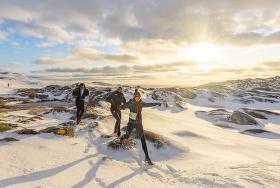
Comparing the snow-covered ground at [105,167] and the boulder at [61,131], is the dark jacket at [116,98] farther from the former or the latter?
the boulder at [61,131]

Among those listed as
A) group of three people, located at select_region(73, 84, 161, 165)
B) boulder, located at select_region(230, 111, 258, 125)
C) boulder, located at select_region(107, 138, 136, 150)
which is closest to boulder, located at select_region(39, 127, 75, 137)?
group of three people, located at select_region(73, 84, 161, 165)

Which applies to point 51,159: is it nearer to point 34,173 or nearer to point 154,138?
point 34,173

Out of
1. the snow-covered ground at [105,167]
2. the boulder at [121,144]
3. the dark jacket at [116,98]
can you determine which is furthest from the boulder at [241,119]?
the boulder at [121,144]

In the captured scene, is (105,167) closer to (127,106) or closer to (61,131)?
(127,106)

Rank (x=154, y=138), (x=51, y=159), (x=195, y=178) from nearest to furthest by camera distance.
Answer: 1. (x=195, y=178)
2. (x=51, y=159)
3. (x=154, y=138)

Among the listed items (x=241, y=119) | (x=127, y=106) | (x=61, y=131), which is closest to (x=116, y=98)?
(x=127, y=106)

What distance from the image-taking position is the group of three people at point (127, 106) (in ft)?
45.8

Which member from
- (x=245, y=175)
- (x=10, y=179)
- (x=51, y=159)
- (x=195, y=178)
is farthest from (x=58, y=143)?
(x=245, y=175)

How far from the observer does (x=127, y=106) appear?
14.4 m

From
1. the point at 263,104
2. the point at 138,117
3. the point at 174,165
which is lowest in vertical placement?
the point at 263,104

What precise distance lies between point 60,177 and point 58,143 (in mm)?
5239

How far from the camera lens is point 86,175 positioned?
10.7 m

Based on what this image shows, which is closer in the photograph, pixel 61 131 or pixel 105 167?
pixel 105 167

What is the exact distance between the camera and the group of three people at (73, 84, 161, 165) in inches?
550
